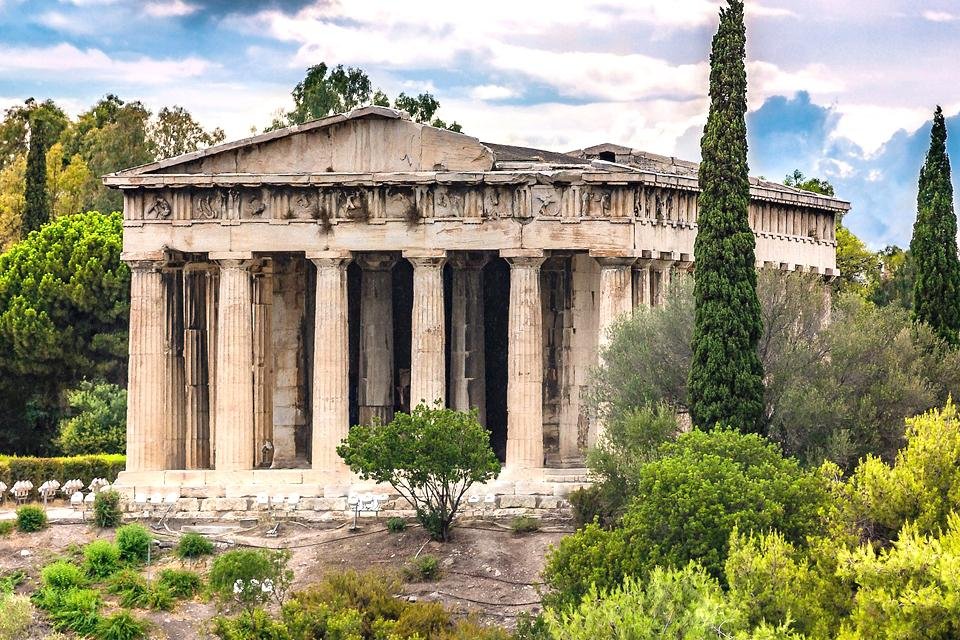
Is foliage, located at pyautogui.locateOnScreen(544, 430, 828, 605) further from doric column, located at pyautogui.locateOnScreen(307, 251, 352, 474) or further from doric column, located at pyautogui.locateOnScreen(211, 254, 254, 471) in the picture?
doric column, located at pyautogui.locateOnScreen(211, 254, 254, 471)

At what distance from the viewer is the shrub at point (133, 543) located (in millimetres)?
51969

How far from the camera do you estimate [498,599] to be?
48.4 metres

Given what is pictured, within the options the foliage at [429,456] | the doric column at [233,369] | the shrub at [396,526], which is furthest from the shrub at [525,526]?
the doric column at [233,369]

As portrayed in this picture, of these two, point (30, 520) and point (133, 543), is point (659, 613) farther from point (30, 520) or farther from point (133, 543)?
point (30, 520)

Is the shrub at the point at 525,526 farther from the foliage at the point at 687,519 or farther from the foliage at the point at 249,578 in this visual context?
the foliage at the point at 687,519

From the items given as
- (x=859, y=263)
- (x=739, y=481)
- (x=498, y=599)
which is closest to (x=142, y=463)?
(x=498, y=599)

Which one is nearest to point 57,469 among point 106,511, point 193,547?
point 106,511

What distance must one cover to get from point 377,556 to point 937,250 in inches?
814

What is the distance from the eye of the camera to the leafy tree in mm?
99875

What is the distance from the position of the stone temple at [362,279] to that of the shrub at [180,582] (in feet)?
23.7

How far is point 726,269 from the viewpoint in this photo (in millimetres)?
49656

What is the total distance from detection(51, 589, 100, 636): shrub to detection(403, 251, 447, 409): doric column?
12.1 meters

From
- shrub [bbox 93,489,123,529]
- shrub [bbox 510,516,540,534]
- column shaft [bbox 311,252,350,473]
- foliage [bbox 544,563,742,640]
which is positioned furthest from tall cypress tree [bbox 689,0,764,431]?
shrub [bbox 93,489,123,529]

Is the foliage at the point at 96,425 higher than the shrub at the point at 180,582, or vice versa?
the foliage at the point at 96,425
